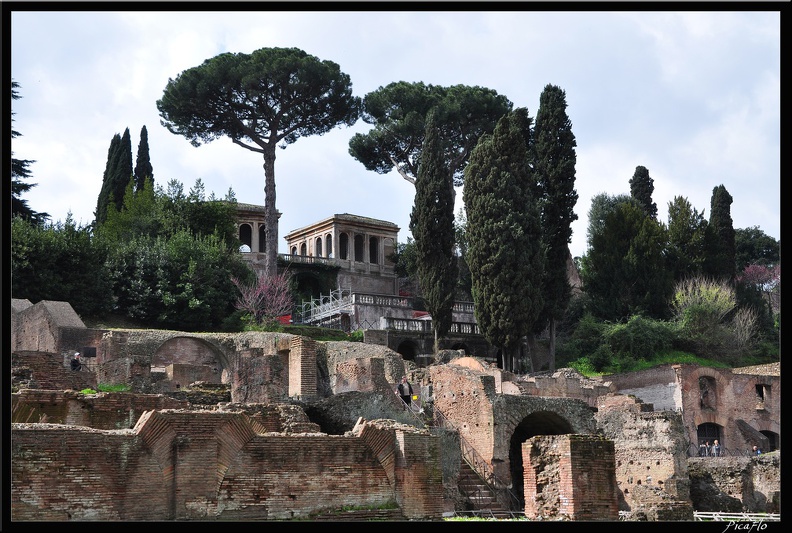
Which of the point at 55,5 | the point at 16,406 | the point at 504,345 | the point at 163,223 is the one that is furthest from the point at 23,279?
the point at 55,5

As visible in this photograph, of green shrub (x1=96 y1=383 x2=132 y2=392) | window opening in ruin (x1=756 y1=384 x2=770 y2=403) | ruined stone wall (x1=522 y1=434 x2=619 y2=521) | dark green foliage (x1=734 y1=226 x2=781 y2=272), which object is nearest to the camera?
ruined stone wall (x1=522 y1=434 x2=619 y2=521)

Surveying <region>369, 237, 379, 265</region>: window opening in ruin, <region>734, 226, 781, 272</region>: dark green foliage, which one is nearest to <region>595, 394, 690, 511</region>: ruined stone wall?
<region>369, 237, 379, 265</region>: window opening in ruin

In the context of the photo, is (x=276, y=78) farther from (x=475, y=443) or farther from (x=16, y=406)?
(x=16, y=406)

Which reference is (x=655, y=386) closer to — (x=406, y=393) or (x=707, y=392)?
(x=707, y=392)

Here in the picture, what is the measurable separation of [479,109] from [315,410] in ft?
84.6

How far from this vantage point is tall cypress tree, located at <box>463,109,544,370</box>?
3284 cm

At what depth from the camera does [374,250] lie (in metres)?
47.2

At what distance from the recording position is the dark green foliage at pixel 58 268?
30219mm

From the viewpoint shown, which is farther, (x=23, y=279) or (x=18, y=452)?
(x=23, y=279)

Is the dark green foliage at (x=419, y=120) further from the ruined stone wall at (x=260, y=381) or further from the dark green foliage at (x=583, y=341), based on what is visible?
the ruined stone wall at (x=260, y=381)

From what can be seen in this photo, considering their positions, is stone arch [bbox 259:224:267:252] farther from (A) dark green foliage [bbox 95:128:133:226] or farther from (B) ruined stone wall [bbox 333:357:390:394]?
(B) ruined stone wall [bbox 333:357:390:394]

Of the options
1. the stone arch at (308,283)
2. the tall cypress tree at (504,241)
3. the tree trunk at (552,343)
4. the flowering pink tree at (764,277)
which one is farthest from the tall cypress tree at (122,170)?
the flowering pink tree at (764,277)

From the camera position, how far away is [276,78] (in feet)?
125

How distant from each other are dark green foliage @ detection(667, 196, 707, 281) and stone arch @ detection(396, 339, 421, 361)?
34.8 ft
